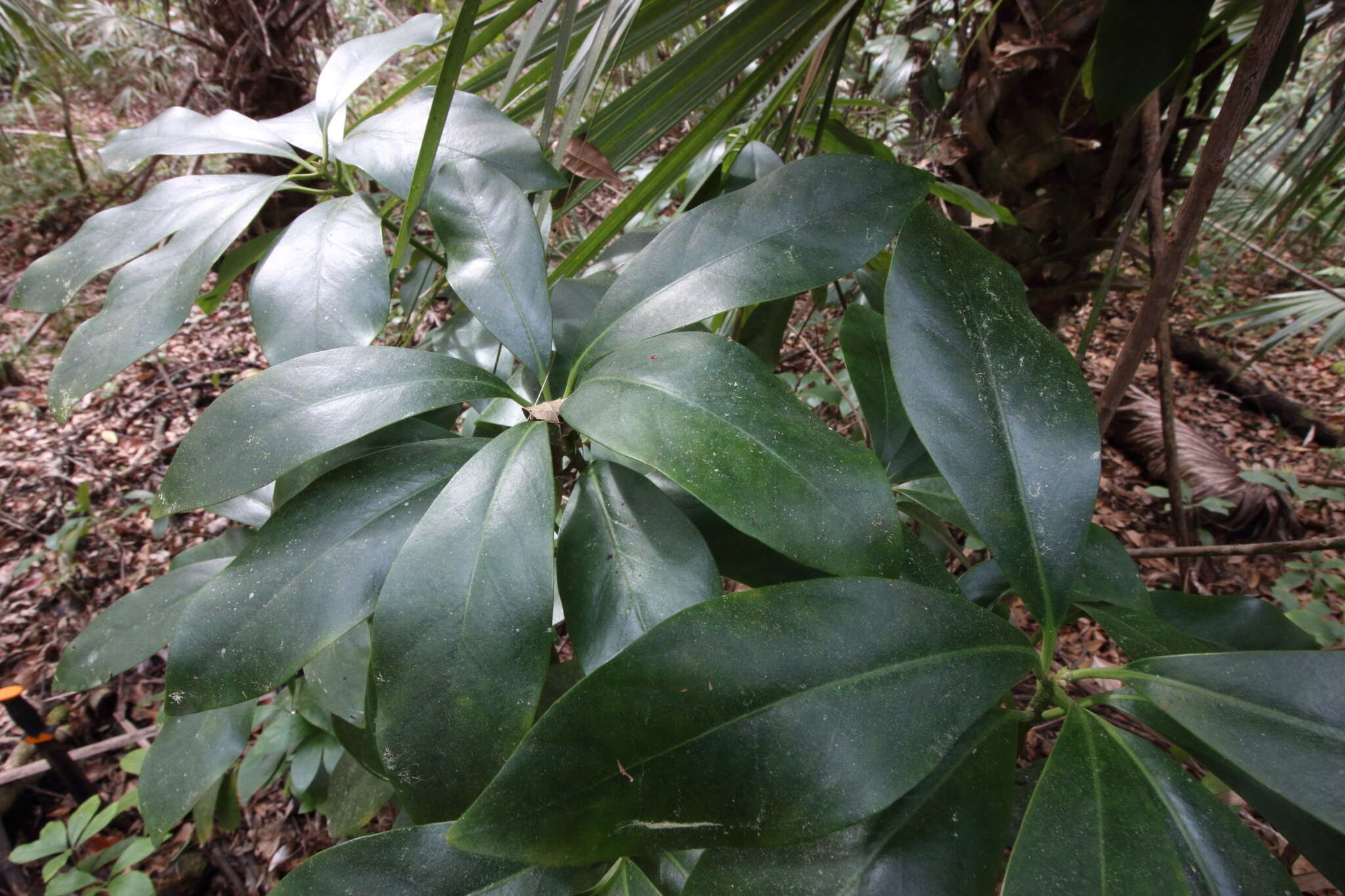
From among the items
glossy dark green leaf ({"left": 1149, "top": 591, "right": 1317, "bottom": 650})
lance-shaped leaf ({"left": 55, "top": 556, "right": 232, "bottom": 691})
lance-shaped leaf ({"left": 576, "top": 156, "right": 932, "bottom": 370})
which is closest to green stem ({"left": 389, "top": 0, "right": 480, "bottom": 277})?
lance-shaped leaf ({"left": 576, "top": 156, "right": 932, "bottom": 370})

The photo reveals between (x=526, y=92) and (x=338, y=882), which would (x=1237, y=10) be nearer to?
(x=526, y=92)

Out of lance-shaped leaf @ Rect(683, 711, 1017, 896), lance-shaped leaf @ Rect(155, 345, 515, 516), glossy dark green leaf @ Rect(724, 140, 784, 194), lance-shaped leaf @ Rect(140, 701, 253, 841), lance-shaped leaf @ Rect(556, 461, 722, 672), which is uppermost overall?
glossy dark green leaf @ Rect(724, 140, 784, 194)

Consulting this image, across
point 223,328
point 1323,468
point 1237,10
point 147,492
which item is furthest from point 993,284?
point 223,328

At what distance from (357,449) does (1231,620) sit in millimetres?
774

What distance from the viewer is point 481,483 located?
1.44 ft

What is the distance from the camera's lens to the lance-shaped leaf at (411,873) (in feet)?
1.34

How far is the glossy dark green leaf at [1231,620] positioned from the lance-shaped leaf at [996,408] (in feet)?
0.71

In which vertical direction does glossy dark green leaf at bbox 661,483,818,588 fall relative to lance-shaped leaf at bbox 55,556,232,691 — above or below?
above

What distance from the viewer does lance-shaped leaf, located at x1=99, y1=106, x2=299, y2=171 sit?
720 mm

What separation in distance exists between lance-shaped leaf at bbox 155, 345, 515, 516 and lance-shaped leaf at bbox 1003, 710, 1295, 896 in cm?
46

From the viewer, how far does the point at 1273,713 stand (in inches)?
14.2

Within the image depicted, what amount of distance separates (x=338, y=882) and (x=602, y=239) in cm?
64

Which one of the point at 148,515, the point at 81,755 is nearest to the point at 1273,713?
the point at 81,755

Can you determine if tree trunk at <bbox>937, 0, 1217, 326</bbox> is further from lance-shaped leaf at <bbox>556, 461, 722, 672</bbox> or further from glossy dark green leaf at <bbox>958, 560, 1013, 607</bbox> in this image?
lance-shaped leaf at <bbox>556, 461, 722, 672</bbox>
